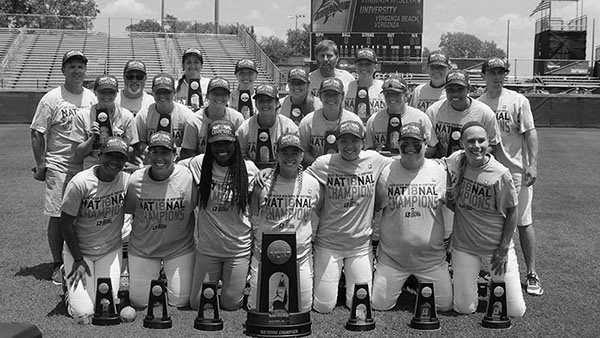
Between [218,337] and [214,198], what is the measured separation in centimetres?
129

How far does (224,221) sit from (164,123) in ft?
4.39

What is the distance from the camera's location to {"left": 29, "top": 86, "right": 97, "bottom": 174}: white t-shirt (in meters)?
6.88

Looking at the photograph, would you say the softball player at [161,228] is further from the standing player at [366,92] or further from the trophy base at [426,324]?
the standing player at [366,92]

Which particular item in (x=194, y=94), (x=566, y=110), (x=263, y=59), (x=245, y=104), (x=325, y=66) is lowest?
(x=245, y=104)

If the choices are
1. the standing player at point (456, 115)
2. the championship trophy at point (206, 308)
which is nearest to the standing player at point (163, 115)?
the championship trophy at point (206, 308)

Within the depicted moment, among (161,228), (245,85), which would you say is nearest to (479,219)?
(161,228)

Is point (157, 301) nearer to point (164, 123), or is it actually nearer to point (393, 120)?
point (164, 123)

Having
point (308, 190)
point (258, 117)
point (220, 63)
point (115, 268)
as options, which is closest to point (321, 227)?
point (308, 190)

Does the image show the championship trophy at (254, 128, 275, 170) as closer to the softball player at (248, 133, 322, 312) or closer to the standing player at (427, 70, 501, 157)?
the softball player at (248, 133, 322, 312)

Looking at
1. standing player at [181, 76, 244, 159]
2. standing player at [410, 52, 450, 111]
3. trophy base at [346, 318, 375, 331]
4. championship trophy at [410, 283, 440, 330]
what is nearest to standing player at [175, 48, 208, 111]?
standing player at [181, 76, 244, 159]

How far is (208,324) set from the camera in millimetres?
5430

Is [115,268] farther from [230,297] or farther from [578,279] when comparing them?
[578,279]

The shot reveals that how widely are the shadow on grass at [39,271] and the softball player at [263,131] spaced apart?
8.16 ft

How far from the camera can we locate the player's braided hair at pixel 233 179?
5934 mm
